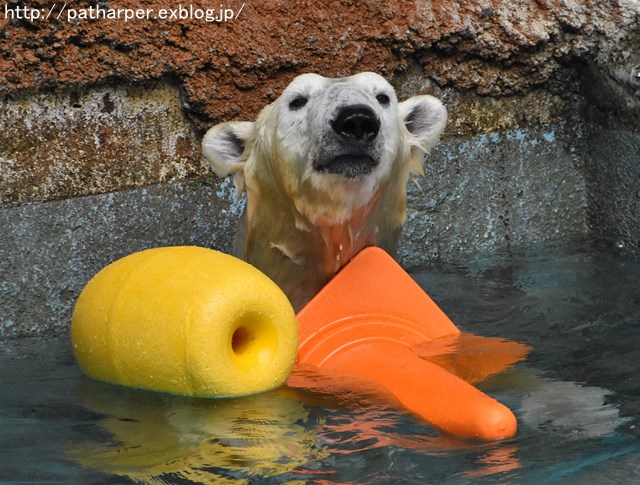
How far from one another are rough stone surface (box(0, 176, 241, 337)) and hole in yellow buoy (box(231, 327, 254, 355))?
1.05 m

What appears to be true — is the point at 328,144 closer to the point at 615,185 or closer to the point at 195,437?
the point at 195,437

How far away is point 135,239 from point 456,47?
5.11 ft

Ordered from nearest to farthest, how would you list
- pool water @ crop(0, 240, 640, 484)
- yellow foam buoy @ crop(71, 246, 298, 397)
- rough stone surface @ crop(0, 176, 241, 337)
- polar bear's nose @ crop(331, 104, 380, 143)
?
pool water @ crop(0, 240, 640, 484) → yellow foam buoy @ crop(71, 246, 298, 397) → polar bear's nose @ crop(331, 104, 380, 143) → rough stone surface @ crop(0, 176, 241, 337)

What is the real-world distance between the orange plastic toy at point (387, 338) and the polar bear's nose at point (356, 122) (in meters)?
0.46

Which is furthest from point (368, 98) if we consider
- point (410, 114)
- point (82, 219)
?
point (82, 219)

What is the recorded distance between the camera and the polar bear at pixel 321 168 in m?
3.46

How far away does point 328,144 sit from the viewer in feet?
11.3

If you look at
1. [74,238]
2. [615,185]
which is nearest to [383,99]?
[74,238]

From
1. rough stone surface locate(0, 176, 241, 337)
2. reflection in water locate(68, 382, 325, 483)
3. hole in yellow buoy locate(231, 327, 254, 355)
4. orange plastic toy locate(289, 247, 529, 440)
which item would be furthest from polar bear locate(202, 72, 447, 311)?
reflection in water locate(68, 382, 325, 483)

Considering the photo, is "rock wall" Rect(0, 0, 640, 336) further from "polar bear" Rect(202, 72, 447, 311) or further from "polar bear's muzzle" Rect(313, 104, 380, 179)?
"polar bear's muzzle" Rect(313, 104, 380, 179)

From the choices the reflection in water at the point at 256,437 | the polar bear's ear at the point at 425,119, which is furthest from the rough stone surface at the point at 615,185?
the reflection in water at the point at 256,437

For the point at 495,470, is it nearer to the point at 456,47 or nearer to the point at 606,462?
the point at 606,462

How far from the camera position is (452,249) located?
16.0ft

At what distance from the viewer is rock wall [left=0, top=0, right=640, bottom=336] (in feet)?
13.1
